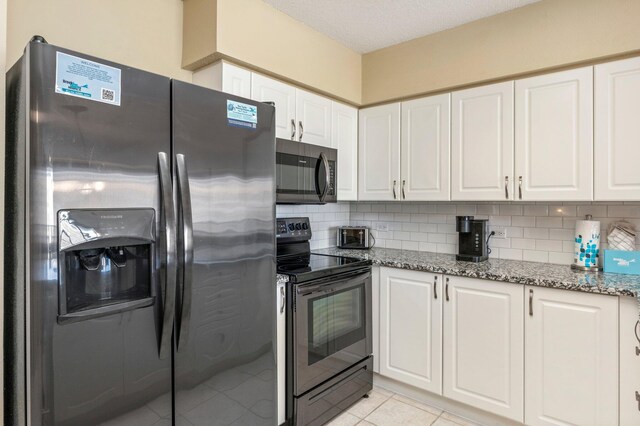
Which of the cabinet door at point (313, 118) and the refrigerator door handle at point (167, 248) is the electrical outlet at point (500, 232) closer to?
the cabinet door at point (313, 118)

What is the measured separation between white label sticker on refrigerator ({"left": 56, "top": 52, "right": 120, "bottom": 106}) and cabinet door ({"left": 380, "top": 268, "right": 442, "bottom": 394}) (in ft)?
6.55

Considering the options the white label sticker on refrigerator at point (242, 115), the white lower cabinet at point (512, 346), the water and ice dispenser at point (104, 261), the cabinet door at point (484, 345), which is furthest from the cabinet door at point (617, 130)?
the water and ice dispenser at point (104, 261)

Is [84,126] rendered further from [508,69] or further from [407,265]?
[508,69]

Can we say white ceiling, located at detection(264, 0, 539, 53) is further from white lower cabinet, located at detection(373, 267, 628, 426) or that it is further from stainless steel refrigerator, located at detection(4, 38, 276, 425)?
white lower cabinet, located at detection(373, 267, 628, 426)

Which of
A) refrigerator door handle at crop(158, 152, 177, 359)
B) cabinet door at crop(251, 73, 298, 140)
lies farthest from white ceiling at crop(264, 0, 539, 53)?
refrigerator door handle at crop(158, 152, 177, 359)

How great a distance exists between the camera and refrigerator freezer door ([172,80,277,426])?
1.43 m

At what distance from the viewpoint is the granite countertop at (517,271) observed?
1886mm

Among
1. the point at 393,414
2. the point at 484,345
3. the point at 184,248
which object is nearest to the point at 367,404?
the point at 393,414

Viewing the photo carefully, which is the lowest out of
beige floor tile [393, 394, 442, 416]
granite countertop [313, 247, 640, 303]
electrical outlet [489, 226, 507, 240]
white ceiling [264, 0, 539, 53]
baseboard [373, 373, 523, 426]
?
beige floor tile [393, 394, 442, 416]

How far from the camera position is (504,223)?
2.76m

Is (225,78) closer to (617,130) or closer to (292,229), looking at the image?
(292,229)

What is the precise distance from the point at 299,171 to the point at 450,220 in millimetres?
1362

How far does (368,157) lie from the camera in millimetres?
3129

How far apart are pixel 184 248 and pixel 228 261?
0.72 ft
